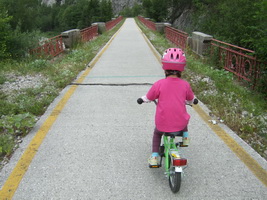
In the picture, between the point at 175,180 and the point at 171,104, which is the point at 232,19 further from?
the point at 175,180

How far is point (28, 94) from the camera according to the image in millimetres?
6805

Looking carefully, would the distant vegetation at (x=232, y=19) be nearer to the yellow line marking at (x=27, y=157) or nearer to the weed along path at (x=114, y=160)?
the weed along path at (x=114, y=160)

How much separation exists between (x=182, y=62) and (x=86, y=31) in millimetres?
15489

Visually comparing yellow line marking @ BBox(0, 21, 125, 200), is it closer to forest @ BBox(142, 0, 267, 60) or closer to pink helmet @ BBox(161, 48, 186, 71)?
pink helmet @ BBox(161, 48, 186, 71)

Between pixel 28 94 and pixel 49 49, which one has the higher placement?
pixel 49 49

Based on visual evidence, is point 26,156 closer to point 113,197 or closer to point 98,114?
point 113,197

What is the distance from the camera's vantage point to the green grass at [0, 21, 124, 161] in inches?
191

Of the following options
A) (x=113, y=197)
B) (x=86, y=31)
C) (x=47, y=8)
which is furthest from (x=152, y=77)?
(x=47, y=8)

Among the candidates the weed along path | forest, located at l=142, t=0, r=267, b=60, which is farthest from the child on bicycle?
forest, located at l=142, t=0, r=267, b=60

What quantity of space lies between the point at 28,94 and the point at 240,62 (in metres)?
5.66

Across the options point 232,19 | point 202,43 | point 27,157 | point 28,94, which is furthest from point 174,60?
point 232,19

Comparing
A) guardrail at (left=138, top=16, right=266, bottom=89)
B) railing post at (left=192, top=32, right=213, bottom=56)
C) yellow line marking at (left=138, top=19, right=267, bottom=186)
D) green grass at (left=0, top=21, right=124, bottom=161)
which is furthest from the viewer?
railing post at (left=192, top=32, right=213, bottom=56)

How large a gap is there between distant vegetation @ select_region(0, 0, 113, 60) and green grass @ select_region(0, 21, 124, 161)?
1.43 m

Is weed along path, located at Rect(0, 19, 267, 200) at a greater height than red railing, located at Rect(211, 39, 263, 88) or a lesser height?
lesser
